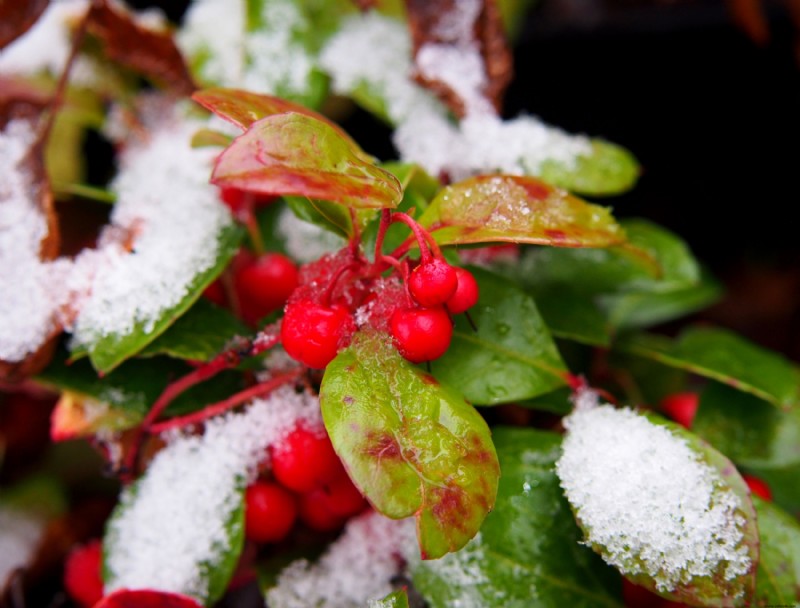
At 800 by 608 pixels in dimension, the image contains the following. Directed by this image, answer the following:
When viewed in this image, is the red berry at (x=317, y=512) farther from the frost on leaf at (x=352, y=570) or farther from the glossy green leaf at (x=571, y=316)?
the glossy green leaf at (x=571, y=316)

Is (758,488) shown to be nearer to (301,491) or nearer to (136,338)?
(301,491)

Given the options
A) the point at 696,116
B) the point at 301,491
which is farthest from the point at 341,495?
the point at 696,116

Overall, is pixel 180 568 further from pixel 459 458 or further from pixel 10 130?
pixel 10 130

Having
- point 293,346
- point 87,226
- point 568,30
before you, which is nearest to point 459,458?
point 293,346

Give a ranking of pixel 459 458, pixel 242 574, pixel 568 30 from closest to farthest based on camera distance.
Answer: pixel 459 458, pixel 242 574, pixel 568 30

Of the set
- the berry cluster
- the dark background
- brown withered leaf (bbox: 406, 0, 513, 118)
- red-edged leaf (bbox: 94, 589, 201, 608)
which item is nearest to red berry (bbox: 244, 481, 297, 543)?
the berry cluster

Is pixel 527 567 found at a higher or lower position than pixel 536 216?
lower

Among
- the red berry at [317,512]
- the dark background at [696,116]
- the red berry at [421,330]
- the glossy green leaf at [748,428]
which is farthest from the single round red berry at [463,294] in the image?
the dark background at [696,116]
